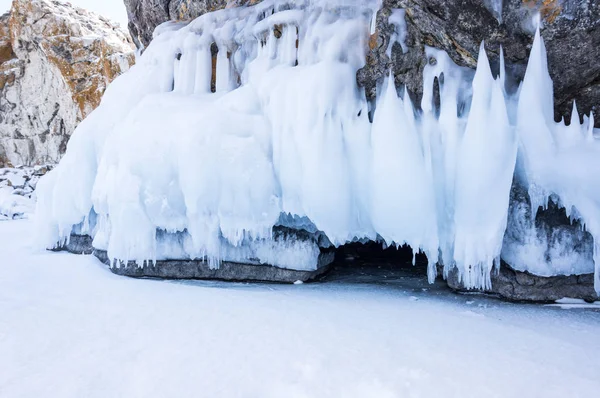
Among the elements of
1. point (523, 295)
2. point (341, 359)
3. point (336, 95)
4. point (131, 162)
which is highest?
point (336, 95)

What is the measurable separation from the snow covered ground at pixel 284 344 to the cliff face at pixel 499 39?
1.90m

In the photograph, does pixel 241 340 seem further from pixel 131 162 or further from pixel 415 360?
pixel 131 162

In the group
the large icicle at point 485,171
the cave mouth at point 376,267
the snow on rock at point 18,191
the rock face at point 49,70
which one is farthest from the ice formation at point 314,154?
the rock face at point 49,70

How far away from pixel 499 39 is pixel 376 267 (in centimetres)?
301

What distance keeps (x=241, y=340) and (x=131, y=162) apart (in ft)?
8.49

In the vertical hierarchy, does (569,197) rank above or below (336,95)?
below

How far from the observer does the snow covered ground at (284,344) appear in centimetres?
186

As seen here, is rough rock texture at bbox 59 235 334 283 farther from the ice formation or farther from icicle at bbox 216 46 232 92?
icicle at bbox 216 46 232 92

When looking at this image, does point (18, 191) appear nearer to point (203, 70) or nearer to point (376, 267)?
point (203, 70)

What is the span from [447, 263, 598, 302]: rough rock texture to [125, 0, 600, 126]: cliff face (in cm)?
143

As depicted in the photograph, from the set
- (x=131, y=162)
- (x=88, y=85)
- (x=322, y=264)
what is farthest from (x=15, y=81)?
(x=322, y=264)

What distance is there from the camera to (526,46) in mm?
2971

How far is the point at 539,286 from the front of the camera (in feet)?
10.4

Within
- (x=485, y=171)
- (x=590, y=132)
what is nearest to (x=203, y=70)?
(x=485, y=171)
